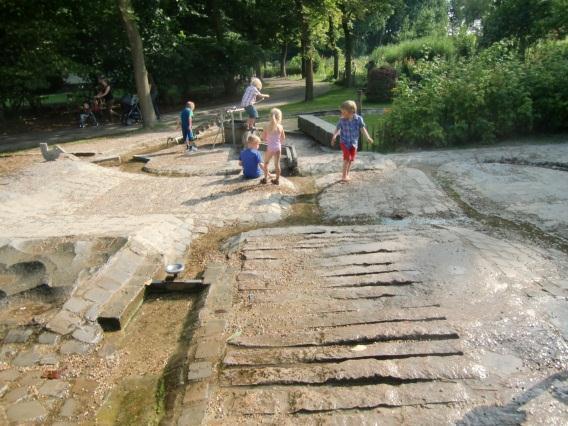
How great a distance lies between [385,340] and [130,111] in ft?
52.2

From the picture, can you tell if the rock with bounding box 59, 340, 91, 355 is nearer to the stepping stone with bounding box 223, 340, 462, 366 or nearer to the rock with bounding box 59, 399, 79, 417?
the rock with bounding box 59, 399, 79, 417

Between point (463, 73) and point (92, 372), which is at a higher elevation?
point (463, 73)

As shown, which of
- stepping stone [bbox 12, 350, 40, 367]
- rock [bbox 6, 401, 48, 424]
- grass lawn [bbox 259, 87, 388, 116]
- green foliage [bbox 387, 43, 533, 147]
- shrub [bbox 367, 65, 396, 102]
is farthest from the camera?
shrub [bbox 367, 65, 396, 102]

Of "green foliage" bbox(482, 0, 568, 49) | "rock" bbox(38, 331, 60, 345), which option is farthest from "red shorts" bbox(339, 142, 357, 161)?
"green foliage" bbox(482, 0, 568, 49)

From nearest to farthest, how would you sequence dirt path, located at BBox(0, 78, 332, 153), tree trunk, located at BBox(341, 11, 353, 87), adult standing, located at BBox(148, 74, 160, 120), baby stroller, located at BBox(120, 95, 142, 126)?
dirt path, located at BBox(0, 78, 332, 153) < baby stroller, located at BBox(120, 95, 142, 126) < adult standing, located at BBox(148, 74, 160, 120) < tree trunk, located at BBox(341, 11, 353, 87)

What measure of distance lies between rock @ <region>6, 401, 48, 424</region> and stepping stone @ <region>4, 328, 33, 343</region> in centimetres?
90

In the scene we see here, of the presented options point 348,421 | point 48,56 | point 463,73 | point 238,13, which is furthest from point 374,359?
point 238,13

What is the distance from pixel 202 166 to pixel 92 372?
6.91 meters

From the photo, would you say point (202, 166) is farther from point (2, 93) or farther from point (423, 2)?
point (423, 2)

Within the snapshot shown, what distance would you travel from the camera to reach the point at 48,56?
55.0 feet

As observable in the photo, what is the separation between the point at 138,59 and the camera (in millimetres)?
15492

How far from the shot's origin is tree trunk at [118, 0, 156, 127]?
14523 mm

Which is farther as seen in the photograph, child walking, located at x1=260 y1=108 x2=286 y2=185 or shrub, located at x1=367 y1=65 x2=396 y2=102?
shrub, located at x1=367 y1=65 x2=396 y2=102

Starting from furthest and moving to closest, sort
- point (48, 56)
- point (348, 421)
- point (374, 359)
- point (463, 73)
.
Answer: point (48, 56), point (463, 73), point (374, 359), point (348, 421)
